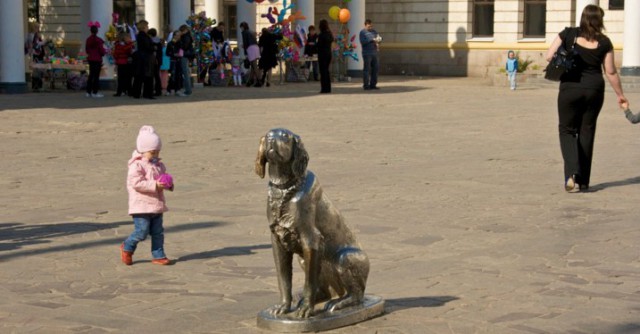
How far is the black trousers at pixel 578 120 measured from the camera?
1249 centimetres

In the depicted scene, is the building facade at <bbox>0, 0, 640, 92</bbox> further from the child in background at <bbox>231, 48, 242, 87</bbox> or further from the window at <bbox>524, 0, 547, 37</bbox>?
the child in background at <bbox>231, 48, 242, 87</bbox>

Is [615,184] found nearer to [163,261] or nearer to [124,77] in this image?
[163,261]

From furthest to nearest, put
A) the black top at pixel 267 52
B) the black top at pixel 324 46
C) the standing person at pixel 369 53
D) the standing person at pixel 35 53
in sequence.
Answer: the black top at pixel 267 52 → the standing person at pixel 369 53 → the standing person at pixel 35 53 → the black top at pixel 324 46

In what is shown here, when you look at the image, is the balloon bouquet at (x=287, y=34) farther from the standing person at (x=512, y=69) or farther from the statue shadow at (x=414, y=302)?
the statue shadow at (x=414, y=302)

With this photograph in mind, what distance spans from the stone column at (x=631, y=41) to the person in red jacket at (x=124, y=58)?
13668 millimetres

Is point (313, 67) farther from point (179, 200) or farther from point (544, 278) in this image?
point (544, 278)

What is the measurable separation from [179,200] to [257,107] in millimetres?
13464

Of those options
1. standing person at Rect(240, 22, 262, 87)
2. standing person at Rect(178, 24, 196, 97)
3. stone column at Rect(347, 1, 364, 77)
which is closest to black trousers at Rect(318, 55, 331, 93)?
standing person at Rect(178, 24, 196, 97)

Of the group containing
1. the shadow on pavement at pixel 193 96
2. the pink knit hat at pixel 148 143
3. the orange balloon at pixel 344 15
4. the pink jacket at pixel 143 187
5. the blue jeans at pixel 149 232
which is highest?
the orange balloon at pixel 344 15

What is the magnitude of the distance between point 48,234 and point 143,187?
1.48 m

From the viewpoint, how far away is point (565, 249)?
29.7 ft

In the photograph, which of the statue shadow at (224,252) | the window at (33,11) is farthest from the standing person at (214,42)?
the statue shadow at (224,252)

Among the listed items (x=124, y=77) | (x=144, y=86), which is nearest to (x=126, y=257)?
(x=144, y=86)

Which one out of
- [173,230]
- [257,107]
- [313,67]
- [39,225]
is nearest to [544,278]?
[173,230]
